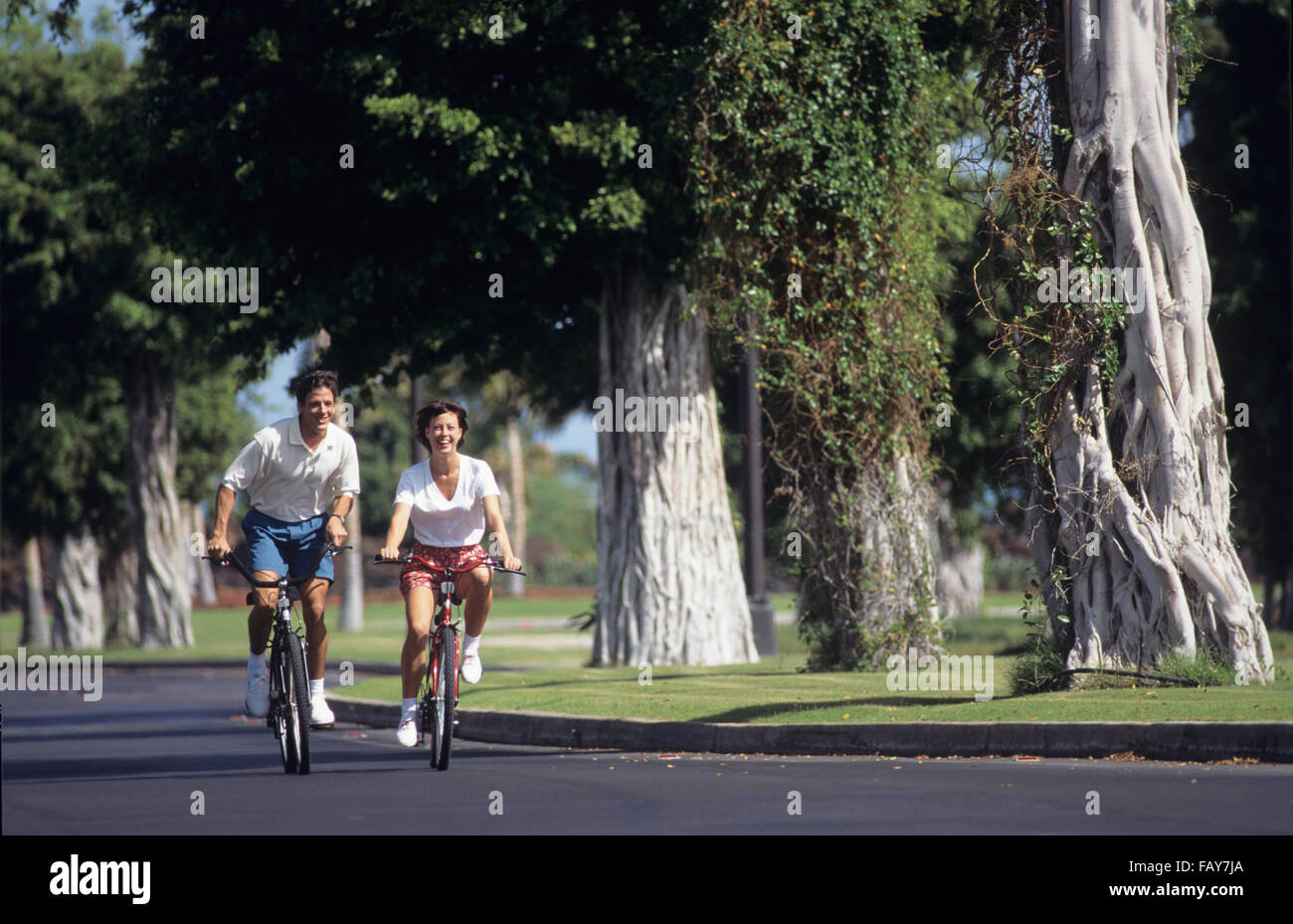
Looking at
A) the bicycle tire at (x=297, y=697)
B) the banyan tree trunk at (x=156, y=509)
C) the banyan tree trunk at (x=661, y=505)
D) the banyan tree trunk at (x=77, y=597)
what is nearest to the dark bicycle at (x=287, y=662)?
the bicycle tire at (x=297, y=697)

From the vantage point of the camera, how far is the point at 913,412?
16266 mm

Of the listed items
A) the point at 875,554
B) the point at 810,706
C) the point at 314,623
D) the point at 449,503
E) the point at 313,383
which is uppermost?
the point at 313,383

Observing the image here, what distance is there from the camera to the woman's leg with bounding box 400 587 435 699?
980cm

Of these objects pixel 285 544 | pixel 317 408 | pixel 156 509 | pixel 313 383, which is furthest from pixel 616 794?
pixel 156 509

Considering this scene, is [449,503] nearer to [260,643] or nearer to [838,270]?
[260,643]

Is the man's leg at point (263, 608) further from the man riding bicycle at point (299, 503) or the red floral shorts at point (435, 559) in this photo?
the red floral shorts at point (435, 559)

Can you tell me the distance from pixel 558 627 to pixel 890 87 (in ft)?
85.6

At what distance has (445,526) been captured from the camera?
32.2ft

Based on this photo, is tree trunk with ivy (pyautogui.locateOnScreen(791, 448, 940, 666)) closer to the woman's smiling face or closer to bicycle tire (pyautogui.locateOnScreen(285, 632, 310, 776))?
the woman's smiling face

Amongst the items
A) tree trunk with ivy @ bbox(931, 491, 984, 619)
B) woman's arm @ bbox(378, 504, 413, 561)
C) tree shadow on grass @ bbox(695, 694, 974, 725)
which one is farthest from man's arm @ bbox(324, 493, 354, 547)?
tree trunk with ivy @ bbox(931, 491, 984, 619)

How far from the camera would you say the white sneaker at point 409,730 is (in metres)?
9.78

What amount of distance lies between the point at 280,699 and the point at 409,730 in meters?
0.70

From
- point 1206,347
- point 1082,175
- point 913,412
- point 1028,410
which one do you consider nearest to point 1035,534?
point 1028,410
